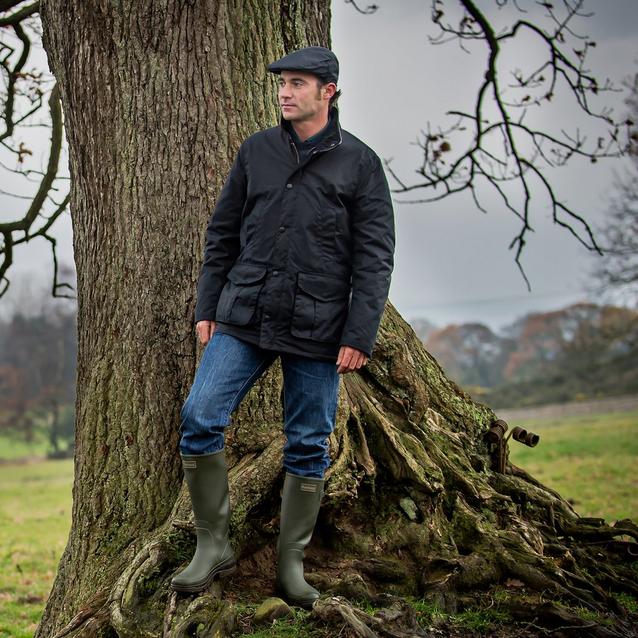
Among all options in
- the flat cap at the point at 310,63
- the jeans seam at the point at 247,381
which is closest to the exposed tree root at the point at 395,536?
the jeans seam at the point at 247,381

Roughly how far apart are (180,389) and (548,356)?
134 ft

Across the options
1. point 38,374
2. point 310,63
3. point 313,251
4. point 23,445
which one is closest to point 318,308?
point 313,251

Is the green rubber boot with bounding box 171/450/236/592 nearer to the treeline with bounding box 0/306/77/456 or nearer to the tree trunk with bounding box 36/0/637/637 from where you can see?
the tree trunk with bounding box 36/0/637/637

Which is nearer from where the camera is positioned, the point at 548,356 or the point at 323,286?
the point at 323,286

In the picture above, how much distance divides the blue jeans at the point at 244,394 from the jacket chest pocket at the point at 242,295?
0.10 m

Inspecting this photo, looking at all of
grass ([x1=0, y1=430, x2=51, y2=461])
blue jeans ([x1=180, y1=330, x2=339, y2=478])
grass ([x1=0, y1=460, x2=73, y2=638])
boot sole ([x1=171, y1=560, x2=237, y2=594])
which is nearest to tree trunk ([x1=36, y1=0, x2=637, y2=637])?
boot sole ([x1=171, y1=560, x2=237, y2=594])

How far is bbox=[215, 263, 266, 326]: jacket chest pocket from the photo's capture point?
3.65 metres

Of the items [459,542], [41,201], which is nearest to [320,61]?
[459,542]

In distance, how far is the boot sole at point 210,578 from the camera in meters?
3.78

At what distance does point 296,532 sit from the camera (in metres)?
4.00

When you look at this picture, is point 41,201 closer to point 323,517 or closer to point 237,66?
point 237,66

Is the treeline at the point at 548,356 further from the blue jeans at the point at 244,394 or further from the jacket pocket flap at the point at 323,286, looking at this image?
the jacket pocket flap at the point at 323,286

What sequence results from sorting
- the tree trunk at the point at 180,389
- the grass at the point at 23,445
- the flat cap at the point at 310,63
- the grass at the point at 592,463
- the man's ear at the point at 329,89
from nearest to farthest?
the flat cap at the point at 310,63
the man's ear at the point at 329,89
the tree trunk at the point at 180,389
the grass at the point at 592,463
the grass at the point at 23,445

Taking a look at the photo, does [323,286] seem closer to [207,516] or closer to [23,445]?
[207,516]
